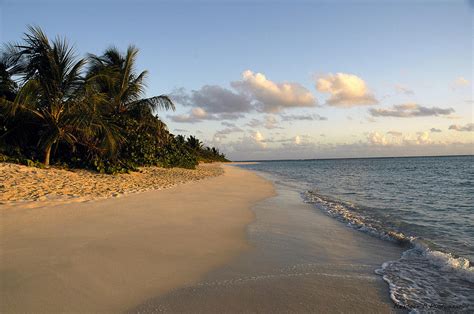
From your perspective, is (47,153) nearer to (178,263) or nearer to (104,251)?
(104,251)

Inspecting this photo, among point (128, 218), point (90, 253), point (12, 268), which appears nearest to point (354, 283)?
point (90, 253)

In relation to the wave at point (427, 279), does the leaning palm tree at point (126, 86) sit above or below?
above

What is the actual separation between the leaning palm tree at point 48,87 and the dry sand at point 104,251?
5.10 meters

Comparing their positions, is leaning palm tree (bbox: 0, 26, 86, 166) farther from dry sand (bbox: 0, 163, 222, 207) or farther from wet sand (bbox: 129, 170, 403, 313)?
wet sand (bbox: 129, 170, 403, 313)

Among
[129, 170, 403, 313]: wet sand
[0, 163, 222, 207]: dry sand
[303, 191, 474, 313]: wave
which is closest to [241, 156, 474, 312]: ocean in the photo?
[303, 191, 474, 313]: wave

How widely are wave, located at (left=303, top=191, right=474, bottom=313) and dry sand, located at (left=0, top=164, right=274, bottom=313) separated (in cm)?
212

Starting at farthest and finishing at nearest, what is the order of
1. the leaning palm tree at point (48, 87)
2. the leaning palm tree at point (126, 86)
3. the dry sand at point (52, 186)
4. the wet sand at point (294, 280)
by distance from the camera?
the leaning palm tree at point (126, 86) → the leaning palm tree at point (48, 87) → the dry sand at point (52, 186) → the wet sand at point (294, 280)

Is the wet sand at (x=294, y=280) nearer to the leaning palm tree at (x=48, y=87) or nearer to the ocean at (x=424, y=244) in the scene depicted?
the ocean at (x=424, y=244)

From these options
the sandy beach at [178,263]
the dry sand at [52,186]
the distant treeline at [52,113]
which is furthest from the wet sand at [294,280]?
the distant treeline at [52,113]

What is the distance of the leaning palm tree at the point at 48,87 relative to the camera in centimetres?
1167

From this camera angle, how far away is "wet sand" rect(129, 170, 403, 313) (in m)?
2.89

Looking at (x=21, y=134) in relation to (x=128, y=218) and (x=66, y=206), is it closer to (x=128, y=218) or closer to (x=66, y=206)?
(x=66, y=206)

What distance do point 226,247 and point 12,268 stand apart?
8.83 feet

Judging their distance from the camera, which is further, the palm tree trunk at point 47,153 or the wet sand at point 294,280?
the palm tree trunk at point 47,153
